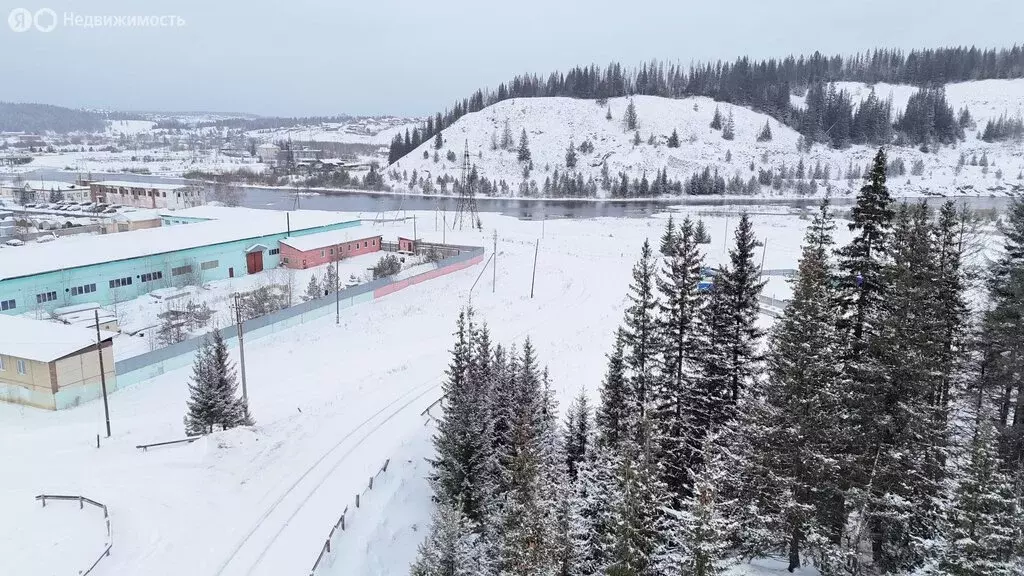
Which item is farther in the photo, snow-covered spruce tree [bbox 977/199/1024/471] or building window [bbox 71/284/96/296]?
building window [bbox 71/284/96/296]

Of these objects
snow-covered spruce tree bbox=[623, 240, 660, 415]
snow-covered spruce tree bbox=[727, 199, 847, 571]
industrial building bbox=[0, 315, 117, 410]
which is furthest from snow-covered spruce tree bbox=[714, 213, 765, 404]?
industrial building bbox=[0, 315, 117, 410]

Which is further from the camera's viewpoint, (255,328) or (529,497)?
(255,328)

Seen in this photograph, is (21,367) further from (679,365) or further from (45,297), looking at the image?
(679,365)

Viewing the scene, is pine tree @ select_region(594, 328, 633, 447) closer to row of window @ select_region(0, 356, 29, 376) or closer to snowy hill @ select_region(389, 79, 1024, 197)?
row of window @ select_region(0, 356, 29, 376)

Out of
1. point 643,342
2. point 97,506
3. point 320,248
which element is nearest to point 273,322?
point 97,506

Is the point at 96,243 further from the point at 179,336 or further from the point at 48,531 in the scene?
the point at 48,531

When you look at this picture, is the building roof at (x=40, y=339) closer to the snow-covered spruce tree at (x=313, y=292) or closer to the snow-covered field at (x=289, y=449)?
the snow-covered field at (x=289, y=449)
